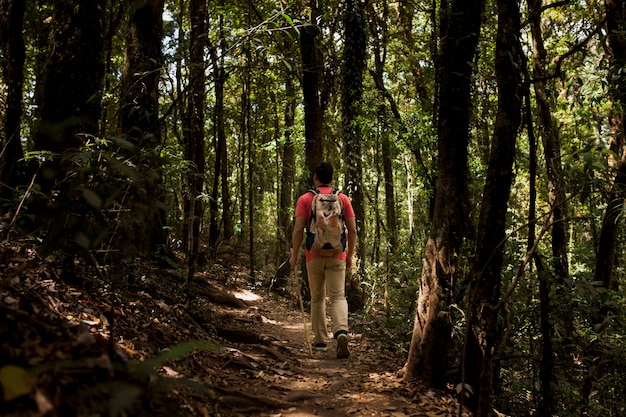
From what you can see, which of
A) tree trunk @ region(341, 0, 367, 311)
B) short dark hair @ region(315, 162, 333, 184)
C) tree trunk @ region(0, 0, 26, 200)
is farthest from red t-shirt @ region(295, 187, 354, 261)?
tree trunk @ region(341, 0, 367, 311)

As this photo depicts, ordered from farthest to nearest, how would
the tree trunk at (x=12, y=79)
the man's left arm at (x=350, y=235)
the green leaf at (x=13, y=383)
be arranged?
the man's left arm at (x=350, y=235), the tree trunk at (x=12, y=79), the green leaf at (x=13, y=383)

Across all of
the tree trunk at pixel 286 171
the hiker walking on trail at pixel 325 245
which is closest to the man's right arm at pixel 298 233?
the hiker walking on trail at pixel 325 245

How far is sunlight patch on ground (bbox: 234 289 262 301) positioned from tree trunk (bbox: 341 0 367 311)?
8.13ft

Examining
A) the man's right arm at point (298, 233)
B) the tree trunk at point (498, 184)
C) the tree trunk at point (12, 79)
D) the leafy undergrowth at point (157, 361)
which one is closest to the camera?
the leafy undergrowth at point (157, 361)

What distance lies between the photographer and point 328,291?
6.23m

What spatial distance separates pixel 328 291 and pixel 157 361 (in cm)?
441

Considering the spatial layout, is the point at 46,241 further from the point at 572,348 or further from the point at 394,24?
the point at 394,24

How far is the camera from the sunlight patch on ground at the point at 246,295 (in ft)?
37.5

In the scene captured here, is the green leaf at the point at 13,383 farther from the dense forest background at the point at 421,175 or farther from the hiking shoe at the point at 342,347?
the hiking shoe at the point at 342,347

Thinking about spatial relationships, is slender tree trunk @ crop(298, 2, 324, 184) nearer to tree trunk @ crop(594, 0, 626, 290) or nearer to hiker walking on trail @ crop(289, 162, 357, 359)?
hiker walking on trail @ crop(289, 162, 357, 359)

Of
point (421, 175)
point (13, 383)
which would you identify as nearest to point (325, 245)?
point (421, 175)

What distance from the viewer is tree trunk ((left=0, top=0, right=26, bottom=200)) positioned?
18.3 feet

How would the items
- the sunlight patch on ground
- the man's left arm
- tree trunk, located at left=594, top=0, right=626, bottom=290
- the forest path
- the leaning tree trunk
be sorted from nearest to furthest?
the forest path → the leaning tree trunk → the man's left arm → tree trunk, located at left=594, top=0, right=626, bottom=290 → the sunlight patch on ground

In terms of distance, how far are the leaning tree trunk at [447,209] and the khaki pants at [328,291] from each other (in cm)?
142
